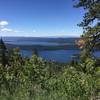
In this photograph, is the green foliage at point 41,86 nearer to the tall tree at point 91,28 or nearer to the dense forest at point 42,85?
the dense forest at point 42,85

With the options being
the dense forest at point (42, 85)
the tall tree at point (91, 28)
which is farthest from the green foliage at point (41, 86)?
the tall tree at point (91, 28)

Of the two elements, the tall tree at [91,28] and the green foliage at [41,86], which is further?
the tall tree at [91,28]

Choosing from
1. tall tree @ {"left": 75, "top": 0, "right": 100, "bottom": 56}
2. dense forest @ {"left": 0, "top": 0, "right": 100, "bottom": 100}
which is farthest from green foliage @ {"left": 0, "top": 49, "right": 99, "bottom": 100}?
tall tree @ {"left": 75, "top": 0, "right": 100, "bottom": 56}

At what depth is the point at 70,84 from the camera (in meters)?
7.07

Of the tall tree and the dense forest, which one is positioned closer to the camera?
the dense forest

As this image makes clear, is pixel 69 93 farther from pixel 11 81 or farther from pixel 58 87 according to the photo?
pixel 11 81

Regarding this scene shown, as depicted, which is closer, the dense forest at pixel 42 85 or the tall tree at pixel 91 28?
the dense forest at pixel 42 85

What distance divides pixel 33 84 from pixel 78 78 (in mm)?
1273

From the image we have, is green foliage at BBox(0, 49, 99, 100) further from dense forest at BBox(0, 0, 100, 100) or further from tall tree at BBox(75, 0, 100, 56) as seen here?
tall tree at BBox(75, 0, 100, 56)

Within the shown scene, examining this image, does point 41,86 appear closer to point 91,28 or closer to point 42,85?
point 42,85

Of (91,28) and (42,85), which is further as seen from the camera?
(91,28)

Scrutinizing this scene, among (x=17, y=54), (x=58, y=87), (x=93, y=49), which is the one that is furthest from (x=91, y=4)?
(x=58, y=87)

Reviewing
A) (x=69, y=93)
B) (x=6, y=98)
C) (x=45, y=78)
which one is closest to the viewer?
(x=6, y=98)

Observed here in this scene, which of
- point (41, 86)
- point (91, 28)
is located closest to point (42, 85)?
point (41, 86)
